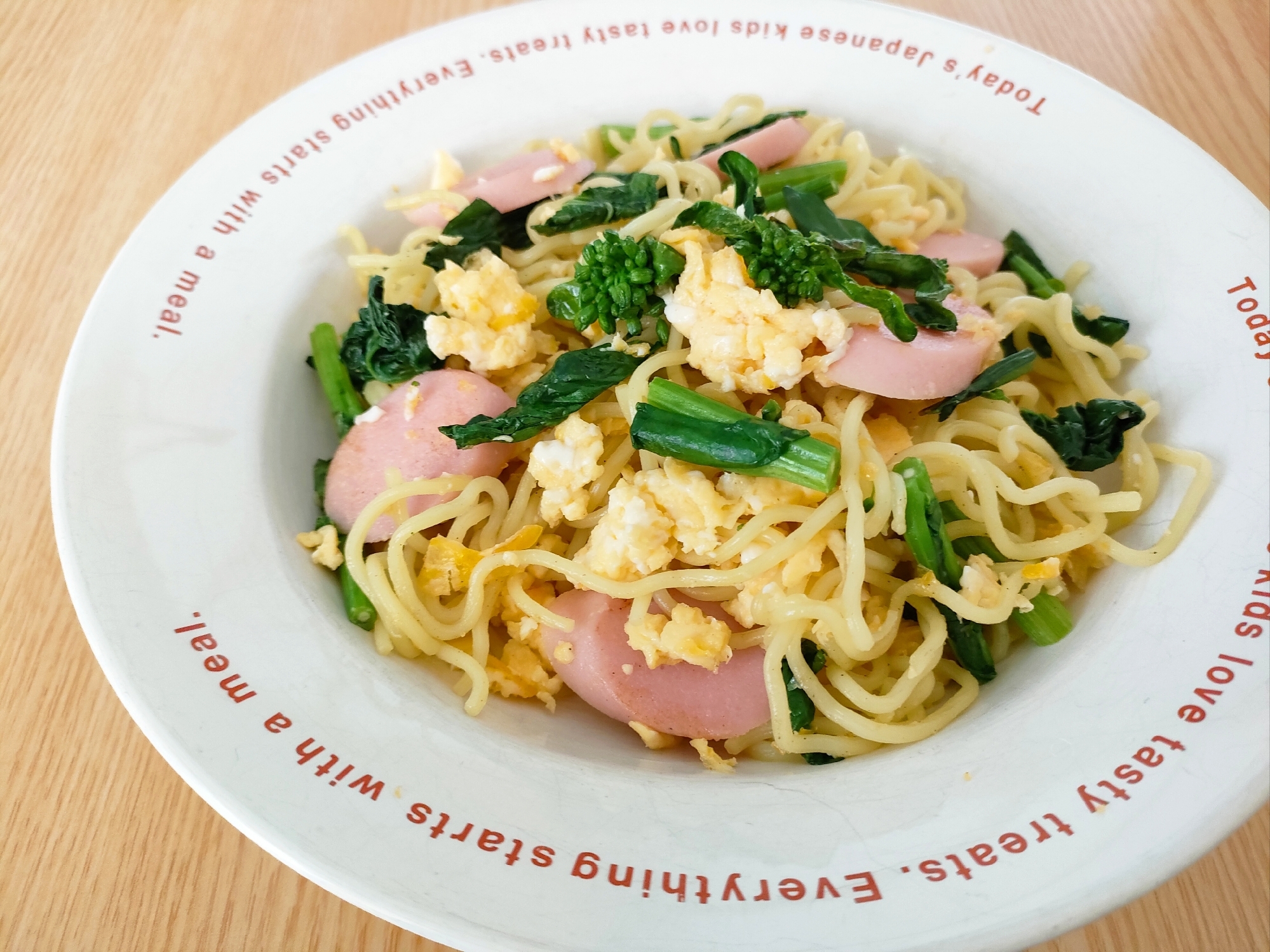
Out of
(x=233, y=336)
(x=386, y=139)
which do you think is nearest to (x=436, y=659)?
(x=233, y=336)

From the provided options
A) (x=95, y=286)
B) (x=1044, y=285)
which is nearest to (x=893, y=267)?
(x=1044, y=285)

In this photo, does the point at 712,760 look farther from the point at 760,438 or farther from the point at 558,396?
the point at 558,396

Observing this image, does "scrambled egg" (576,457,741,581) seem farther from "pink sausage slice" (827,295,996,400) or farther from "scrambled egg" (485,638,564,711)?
"pink sausage slice" (827,295,996,400)

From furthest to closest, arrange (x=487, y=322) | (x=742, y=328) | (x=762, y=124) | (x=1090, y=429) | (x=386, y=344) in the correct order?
(x=762, y=124) < (x=386, y=344) < (x=487, y=322) < (x=1090, y=429) < (x=742, y=328)

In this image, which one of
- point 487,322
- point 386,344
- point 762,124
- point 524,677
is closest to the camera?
point 524,677

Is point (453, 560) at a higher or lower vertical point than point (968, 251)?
lower

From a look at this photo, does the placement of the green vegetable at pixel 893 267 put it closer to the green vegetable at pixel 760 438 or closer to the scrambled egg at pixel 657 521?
the green vegetable at pixel 760 438

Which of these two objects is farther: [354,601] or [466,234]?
[466,234]
